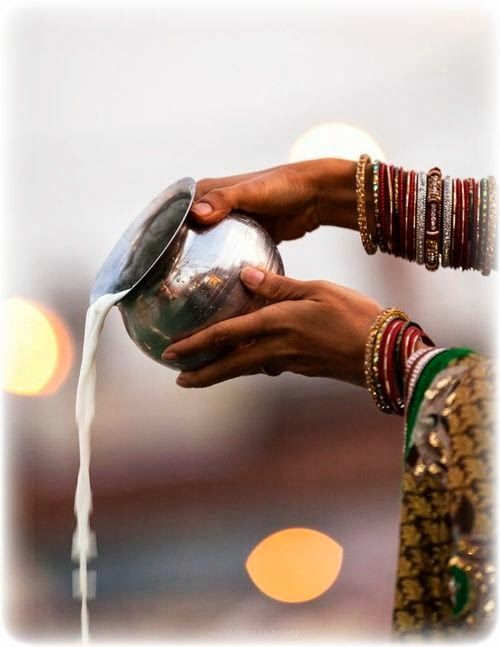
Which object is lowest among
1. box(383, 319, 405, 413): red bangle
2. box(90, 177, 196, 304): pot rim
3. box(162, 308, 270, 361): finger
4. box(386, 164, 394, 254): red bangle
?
box(383, 319, 405, 413): red bangle

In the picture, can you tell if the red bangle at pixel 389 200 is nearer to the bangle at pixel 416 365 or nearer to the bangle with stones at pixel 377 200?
the bangle with stones at pixel 377 200

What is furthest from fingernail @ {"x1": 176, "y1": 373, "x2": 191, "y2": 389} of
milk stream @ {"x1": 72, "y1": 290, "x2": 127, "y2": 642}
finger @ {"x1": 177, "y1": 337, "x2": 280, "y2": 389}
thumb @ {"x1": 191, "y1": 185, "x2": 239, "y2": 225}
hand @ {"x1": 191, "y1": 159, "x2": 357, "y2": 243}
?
hand @ {"x1": 191, "y1": 159, "x2": 357, "y2": 243}

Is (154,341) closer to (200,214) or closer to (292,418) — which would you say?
(200,214)

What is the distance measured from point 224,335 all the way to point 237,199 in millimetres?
290

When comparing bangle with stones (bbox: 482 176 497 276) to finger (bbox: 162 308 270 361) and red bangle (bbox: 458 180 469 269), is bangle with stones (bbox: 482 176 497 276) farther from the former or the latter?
finger (bbox: 162 308 270 361)

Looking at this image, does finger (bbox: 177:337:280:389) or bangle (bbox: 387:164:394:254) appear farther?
bangle (bbox: 387:164:394:254)

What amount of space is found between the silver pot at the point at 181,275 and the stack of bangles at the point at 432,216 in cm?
33

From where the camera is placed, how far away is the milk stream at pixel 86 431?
1.40 meters

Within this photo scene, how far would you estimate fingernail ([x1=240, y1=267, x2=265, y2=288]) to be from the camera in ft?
4.63

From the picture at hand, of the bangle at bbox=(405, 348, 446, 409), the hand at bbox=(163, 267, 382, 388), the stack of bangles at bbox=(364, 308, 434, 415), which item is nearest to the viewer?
the bangle at bbox=(405, 348, 446, 409)

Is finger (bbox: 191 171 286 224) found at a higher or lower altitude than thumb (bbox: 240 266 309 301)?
higher

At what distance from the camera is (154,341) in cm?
144

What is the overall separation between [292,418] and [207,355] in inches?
225

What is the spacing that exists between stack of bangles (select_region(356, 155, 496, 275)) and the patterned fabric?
0.66 m
